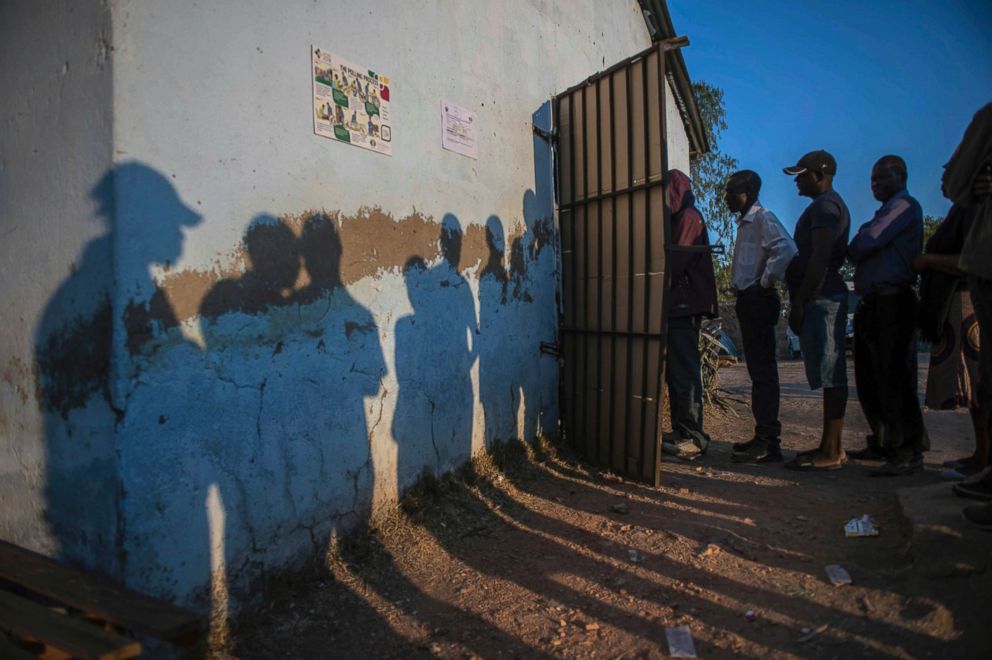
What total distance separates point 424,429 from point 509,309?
1.03 m

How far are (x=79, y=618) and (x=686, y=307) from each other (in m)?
3.27

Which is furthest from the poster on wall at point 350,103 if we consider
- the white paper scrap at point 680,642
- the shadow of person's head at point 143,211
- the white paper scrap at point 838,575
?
the white paper scrap at point 838,575

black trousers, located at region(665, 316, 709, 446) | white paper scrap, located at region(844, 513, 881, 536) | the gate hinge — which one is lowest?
white paper scrap, located at region(844, 513, 881, 536)

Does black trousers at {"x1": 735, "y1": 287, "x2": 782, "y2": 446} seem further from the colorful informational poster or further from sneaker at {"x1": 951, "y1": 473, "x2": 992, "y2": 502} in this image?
the colorful informational poster

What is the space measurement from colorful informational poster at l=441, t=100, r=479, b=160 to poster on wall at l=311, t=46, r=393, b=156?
43cm

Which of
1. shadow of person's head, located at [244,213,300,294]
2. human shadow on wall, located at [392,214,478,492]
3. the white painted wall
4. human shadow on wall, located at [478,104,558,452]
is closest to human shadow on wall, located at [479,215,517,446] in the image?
human shadow on wall, located at [478,104,558,452]

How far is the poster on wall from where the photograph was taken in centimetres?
241

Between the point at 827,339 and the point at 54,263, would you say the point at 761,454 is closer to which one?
the point at 827,339

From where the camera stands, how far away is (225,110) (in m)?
2.05

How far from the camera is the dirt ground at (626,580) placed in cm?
186

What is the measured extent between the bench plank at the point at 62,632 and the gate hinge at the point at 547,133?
3480 millimetres

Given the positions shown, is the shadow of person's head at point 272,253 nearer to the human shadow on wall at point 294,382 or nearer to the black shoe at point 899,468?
the human shadow on wall at point 294,382

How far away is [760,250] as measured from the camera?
357 cm

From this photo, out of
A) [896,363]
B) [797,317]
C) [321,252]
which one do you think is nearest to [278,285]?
[321,252]
